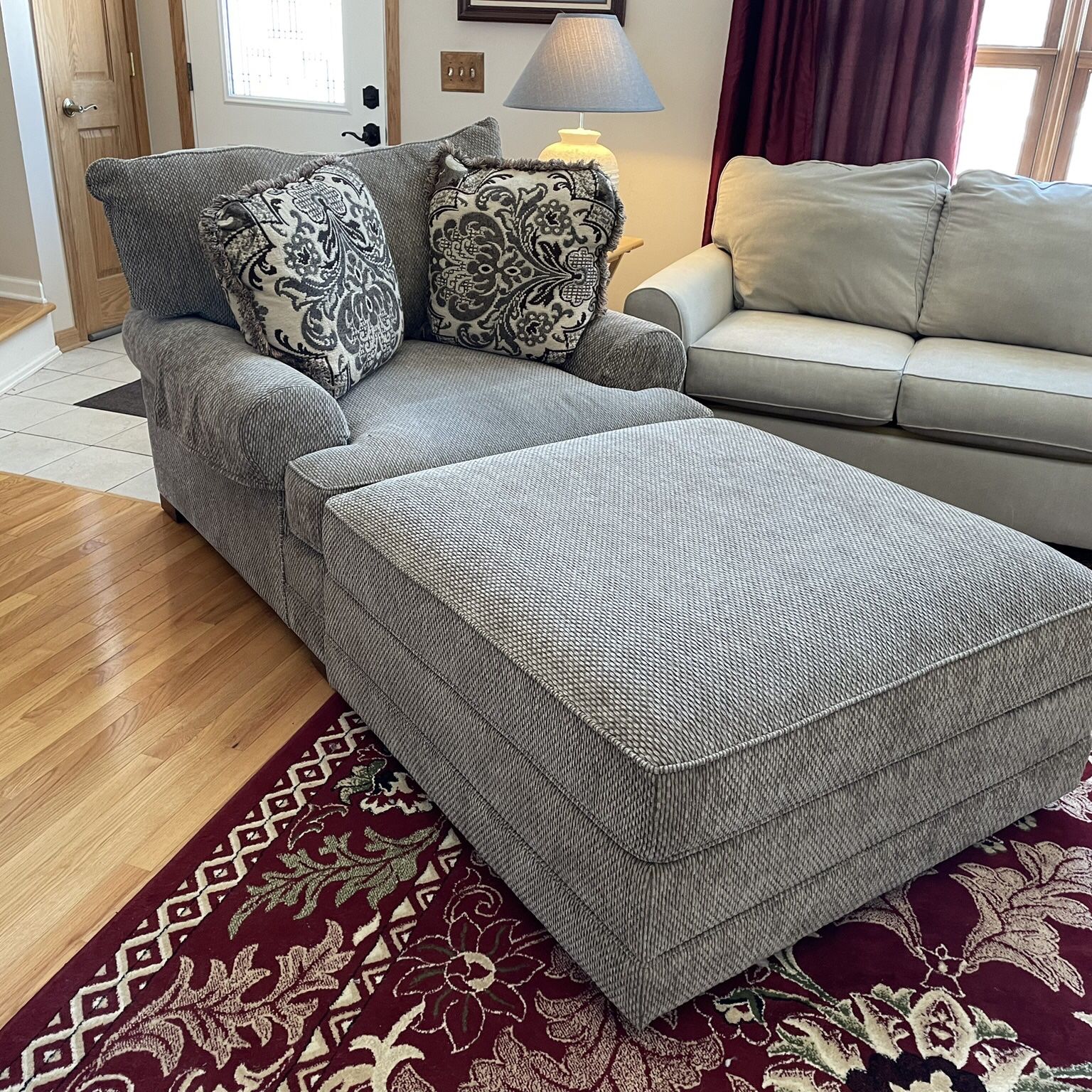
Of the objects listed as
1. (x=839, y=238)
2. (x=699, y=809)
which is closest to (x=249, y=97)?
(x=839, y=238)

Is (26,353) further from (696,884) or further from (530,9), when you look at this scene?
(696,884)

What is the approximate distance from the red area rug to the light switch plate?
10.2 ft

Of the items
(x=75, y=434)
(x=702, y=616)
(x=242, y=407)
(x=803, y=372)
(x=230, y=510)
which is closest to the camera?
(x=702, y=616)

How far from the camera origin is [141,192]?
2.19 m

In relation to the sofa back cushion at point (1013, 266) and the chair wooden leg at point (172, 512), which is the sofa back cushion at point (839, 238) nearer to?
the sofa back cushion at point (1013, 266)

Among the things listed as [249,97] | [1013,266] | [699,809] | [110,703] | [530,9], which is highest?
[530,9]

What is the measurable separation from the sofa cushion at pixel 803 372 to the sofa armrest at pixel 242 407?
3.72 ft

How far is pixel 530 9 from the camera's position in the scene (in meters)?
3.72

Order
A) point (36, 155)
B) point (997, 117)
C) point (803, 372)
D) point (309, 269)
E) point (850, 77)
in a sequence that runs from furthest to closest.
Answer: point (36, 155) < point (997, 117) < point (850, 77) < point (803, 372) < point (309, 269)

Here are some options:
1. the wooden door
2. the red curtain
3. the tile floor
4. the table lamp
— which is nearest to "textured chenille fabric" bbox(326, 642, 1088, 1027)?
the tile floor

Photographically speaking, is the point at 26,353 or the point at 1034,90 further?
the point at 26,353

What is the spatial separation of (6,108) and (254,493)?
8.40 ft

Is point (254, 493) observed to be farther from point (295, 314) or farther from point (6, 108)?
point (6, 108)

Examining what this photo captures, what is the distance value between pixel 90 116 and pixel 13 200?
51 cm
